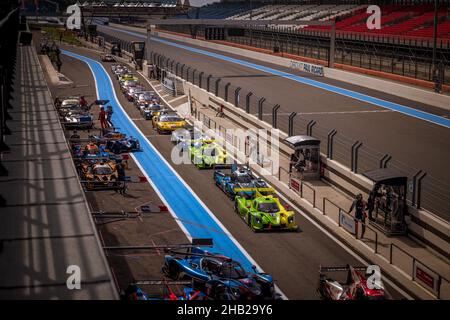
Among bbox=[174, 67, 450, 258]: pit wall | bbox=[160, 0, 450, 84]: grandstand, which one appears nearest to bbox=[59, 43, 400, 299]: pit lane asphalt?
bbox=[174, 67, 450, 258]: pit wall

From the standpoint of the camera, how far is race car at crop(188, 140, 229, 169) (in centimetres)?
3191

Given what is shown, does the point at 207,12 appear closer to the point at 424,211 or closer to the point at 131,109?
the point at 131,109

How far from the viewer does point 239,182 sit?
27.2 meters

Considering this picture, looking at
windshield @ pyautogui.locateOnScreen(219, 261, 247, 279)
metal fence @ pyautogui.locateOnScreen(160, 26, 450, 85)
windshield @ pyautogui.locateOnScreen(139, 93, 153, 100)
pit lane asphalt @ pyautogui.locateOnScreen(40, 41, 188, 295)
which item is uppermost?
metal fence @ pyautogui.locateOnScreen(160, 26, 450, 85)

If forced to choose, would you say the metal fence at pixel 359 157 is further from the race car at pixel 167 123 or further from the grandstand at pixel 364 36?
the grandstand at pixel 364 36

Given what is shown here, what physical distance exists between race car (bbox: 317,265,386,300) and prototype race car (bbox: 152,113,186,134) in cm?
2243

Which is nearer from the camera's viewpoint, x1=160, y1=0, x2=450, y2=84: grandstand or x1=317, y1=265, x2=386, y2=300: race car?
x1=317, y1=265, x2=386, y2=300: race car

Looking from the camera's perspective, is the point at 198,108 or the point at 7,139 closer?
the point at 7,139

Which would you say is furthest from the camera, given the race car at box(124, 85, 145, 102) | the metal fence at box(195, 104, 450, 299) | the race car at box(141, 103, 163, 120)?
the race car at box(124, 85, 145, 102)

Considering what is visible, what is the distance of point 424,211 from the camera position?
71.6 feet

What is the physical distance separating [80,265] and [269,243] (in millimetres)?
8932

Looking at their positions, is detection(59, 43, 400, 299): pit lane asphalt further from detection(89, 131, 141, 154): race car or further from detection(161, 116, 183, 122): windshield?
detection(161, 116, 183, 122): windshield

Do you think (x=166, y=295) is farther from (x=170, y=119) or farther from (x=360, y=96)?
(x=360, y=96)
